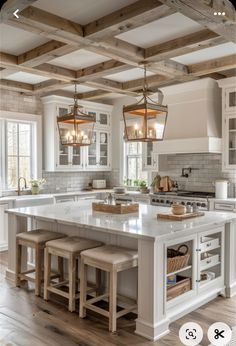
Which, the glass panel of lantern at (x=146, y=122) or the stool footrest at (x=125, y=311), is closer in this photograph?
the stool footrest at (x=125, y=311)

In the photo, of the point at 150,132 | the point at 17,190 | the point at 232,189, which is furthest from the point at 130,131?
the point at 17,190

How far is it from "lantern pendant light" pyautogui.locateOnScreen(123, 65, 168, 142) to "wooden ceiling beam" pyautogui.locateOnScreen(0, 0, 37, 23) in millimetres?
1367

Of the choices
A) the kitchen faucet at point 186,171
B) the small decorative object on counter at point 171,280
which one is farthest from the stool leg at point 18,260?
the kitchen faucet at point 186,171

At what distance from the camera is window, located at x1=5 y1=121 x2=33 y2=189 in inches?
253

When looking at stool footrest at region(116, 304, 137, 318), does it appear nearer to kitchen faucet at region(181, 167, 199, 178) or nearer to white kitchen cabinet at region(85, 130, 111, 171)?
kitchen faucet at region(181, 167, 199, 178)

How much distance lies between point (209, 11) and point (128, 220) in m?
2.03

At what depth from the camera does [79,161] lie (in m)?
7.09

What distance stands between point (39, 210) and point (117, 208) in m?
1.01

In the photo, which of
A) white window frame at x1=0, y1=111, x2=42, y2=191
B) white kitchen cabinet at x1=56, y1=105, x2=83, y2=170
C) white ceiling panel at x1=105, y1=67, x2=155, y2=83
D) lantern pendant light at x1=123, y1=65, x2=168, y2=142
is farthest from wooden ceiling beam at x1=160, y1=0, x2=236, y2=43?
white window frame at x1=0, y1=111, x2=42, y2=191

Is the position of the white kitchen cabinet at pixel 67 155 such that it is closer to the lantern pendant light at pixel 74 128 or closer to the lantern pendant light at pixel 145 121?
the lantern pendant light at pixel 74 128

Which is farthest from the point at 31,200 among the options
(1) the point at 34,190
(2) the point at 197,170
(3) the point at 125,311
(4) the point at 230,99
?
(4) the point at 230,99

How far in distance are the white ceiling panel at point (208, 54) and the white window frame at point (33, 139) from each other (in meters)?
3.10

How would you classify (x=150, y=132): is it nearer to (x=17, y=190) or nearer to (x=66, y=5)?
(x=66, y=5)

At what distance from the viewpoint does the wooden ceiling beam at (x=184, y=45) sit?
3.63 metres
